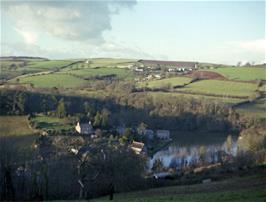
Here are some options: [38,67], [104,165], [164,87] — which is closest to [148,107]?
[164,87]

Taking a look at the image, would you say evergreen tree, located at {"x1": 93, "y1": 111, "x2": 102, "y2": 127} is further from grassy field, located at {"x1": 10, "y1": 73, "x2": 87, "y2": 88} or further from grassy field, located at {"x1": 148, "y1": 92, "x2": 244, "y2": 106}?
grassy field, located at {"x1": 10, "y1": 73, "x2": 87, "y2": 88}

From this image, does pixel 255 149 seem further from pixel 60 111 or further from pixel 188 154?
pixel 60 111

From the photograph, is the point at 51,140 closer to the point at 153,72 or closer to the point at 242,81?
the point at 242,81

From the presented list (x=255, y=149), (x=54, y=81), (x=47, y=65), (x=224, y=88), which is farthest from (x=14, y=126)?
(x=47, y=65)

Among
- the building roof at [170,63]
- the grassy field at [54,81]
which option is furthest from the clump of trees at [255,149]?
the building roof at [170,63]

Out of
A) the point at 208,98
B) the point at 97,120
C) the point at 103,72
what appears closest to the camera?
the point at 97,120

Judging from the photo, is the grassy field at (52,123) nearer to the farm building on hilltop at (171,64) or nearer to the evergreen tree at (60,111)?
the evergreen tree at (60,111)
